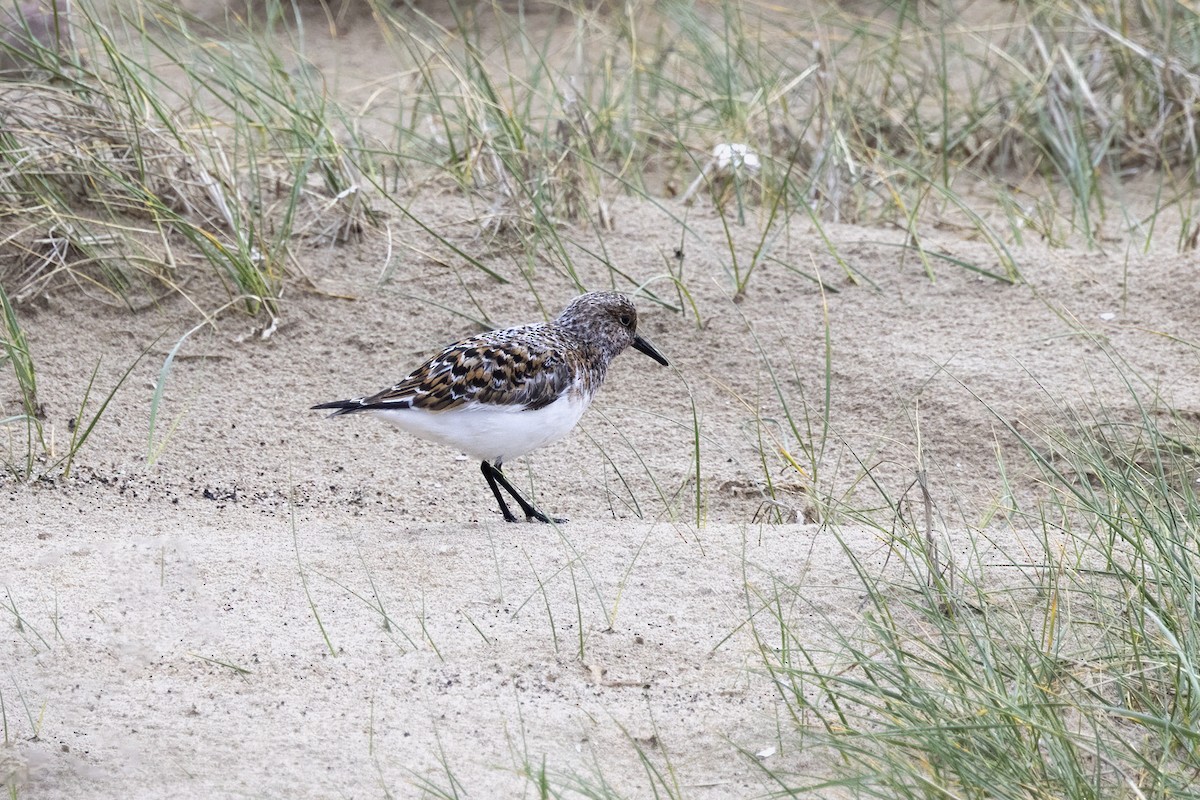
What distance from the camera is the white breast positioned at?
3.77 metres

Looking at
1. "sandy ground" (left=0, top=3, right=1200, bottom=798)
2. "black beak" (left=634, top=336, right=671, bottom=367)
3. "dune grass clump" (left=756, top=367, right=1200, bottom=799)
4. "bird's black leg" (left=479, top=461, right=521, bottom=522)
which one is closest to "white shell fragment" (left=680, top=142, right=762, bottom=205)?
"sandy ground" (left=0, top=3, right=1200, bottom=798)

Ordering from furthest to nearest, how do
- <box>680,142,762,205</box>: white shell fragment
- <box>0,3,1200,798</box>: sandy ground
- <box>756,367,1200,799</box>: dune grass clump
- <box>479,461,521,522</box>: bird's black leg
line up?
<box>680,142,762,205</box>: white shell fragment
<box>479,461,521,522</box>: bird's black leg
<box>0,3,1200,798</box>: sandy ground
<box>756,367,1200,799</box>: dune grass clump

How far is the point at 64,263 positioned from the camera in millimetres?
4758

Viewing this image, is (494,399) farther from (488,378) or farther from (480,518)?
(480,518)

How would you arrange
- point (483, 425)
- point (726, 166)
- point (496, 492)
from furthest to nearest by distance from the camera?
1. point (726, 166)
2. point (496, 492)
3. point (483, 425)

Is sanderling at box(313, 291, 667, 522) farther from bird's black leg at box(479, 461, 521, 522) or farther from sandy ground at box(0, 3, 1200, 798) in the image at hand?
sandy ground at box(0, 3, 1200, 798)

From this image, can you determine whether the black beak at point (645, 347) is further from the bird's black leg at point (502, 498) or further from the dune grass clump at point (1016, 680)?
the dune grass clump at point (1016, 680)

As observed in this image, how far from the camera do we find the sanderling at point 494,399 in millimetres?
3771

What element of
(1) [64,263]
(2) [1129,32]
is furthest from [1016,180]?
(1) [64,263]

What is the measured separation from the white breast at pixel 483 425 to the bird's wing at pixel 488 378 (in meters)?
0.02

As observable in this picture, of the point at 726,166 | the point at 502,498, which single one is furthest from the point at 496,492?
the point at 726,166

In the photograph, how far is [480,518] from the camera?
13.3 ft

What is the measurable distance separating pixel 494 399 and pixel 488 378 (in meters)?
0.06

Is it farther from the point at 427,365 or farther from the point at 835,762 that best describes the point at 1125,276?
the point at 835,762
